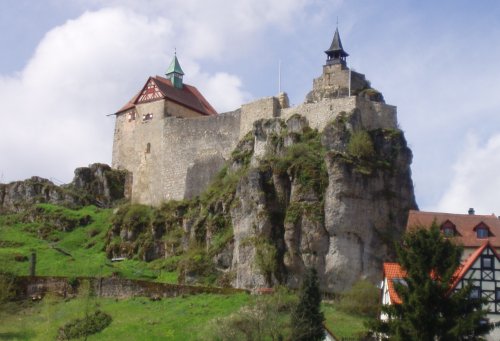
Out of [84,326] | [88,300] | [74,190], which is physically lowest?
[84,326]

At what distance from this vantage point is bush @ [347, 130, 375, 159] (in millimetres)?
68881

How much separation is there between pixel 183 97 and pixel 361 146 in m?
28.2

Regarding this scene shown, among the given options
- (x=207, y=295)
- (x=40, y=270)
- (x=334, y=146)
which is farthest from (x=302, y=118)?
(x=40, y=270)

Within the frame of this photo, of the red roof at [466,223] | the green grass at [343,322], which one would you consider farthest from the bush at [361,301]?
the red roof at [466,223]

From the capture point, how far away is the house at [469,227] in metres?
59.1

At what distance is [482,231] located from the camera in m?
59.8

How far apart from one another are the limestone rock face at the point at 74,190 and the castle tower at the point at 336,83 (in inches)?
945

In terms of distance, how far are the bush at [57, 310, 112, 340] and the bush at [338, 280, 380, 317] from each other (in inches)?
581

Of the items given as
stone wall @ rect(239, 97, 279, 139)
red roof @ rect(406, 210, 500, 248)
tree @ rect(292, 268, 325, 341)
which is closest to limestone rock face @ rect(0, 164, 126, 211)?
stone wall @ rect(239, 97, 279, 139)

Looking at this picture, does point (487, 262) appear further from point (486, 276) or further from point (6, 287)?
point (6, 287)

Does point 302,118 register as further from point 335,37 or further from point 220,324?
point 220,324

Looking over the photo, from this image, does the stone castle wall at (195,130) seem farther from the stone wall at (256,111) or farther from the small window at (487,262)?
the small window at (487,262)

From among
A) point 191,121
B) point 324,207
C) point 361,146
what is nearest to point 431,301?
point 324,207

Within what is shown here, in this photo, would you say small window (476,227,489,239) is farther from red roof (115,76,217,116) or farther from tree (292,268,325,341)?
red roof (115,76,217,116)
